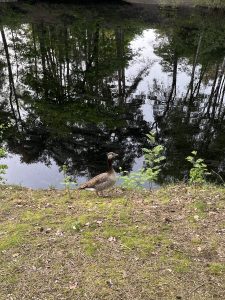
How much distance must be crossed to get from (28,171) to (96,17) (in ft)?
120

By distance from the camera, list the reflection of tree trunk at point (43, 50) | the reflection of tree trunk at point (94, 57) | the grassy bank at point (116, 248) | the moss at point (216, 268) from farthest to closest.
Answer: the reflection of tree trunk at point (94, 57)
the reflection of tree trunk at point (43, 50)
the moss at point (216, 268)
the grassy bank at point (116, 248)

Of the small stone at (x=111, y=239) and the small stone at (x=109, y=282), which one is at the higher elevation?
the small stone at (x=111, y=239)

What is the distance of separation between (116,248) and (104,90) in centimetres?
2200

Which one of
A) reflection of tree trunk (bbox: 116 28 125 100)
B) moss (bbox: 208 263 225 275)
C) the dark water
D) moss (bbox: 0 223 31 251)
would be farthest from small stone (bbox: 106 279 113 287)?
reflection of tree trunk (bbox: 116 28 125 100)

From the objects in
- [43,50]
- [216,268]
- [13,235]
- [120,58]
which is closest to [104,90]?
[120,58]

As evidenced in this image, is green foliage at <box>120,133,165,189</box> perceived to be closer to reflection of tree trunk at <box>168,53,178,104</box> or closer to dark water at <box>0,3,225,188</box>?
dark water at <box>0,3,225,188</box>

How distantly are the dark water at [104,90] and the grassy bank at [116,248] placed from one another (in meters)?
7.60

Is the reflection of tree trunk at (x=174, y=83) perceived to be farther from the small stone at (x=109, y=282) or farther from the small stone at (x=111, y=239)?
the small stone at (x=109, y=282)

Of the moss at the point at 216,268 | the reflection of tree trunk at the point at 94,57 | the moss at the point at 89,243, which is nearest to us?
the moss at the point at 216,268

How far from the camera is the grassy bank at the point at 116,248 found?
22.4ft

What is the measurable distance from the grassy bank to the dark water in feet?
24.9

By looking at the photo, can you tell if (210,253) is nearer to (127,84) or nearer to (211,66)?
(127,84)

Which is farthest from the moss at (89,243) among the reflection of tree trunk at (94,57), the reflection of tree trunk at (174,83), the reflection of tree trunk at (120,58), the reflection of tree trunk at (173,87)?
the reflection of tree trunk at (94,57)

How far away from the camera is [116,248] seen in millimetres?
7773
